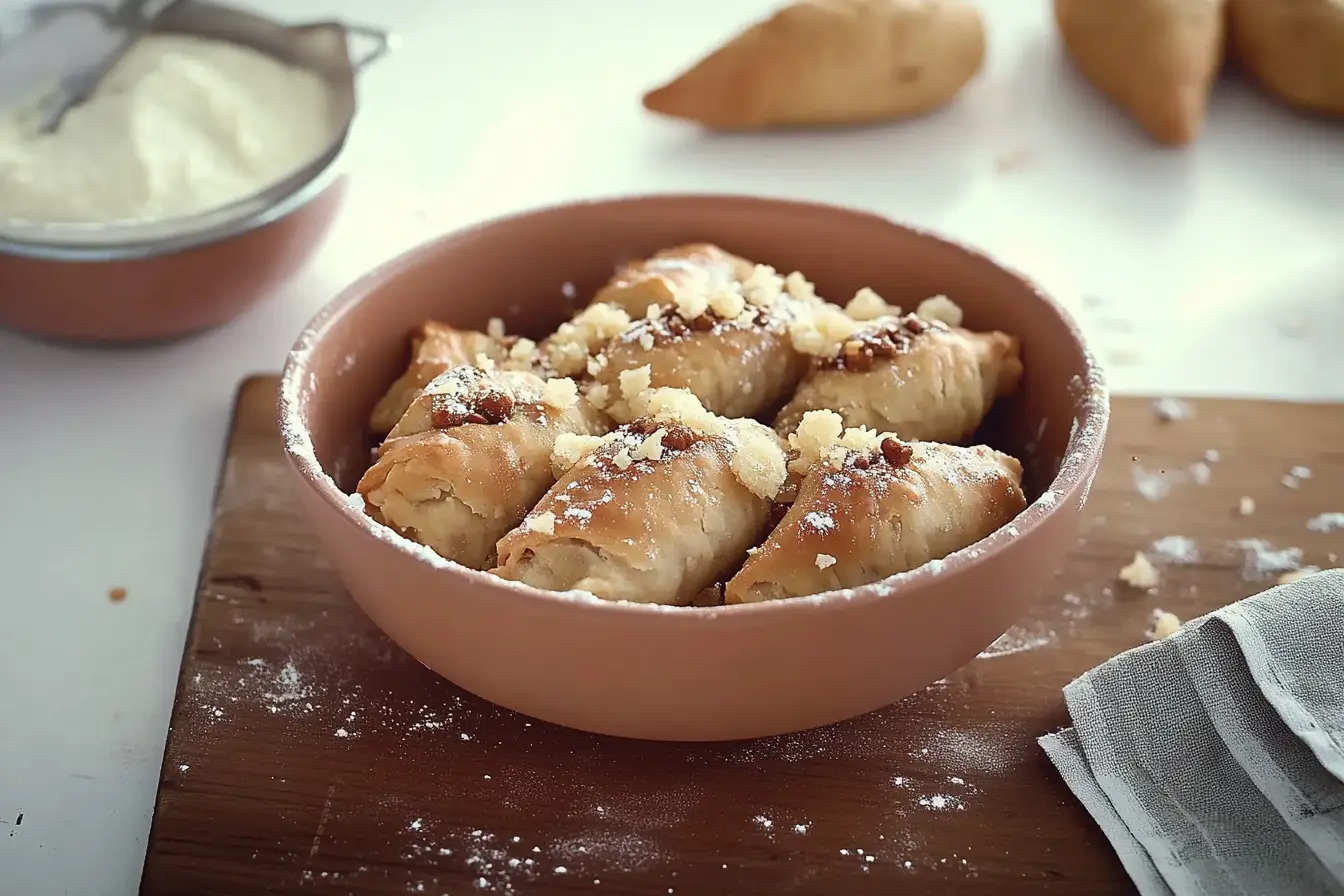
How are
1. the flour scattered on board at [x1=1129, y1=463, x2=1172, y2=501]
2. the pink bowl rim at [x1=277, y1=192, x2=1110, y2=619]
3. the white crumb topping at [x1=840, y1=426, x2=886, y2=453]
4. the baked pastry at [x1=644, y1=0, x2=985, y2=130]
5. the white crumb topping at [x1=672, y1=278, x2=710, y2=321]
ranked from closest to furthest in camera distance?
the pink bowl rim at [x1=277, y1=192, x2=1110, y2=619] < the white crumb topping at [x1=840, y1=426, x2=886, y2=453] < the white crumb topping at [x1=672, y1=278, x2=710, y2=321] < the flour scattered on board at [x1=1129, y1=463, x2=1172, y2=501] < the baked pastry at [x1=644, y1=0, x2=985, y2=130]

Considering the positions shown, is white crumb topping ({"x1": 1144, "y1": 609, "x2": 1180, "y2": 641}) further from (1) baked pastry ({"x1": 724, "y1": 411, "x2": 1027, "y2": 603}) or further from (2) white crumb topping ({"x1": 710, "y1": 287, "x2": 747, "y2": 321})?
(2) white crumb topping ({"x1": 710, "y1": 287, "x2": 747, "y2": 321})

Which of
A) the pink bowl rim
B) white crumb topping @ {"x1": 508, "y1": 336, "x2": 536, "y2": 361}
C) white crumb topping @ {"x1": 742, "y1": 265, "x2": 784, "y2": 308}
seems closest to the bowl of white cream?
the pink bowl rim

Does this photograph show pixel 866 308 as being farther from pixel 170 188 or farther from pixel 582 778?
pixel 170 188

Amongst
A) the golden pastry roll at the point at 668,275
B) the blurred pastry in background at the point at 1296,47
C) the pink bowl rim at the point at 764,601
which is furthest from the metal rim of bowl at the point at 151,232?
the blurred pastry in background at the point at 1296,47

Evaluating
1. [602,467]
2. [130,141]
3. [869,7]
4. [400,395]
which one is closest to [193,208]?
[130,141]

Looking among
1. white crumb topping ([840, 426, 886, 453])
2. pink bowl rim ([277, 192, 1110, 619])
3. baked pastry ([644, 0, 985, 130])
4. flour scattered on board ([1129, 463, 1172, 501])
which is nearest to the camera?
pink bowl rim ([277, 192, 1110, 619])

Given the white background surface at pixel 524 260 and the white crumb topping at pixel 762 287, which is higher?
the white crumb topping at pixel 762 287

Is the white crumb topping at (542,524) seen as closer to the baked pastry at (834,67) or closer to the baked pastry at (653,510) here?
the baked pastry at (653,510)
